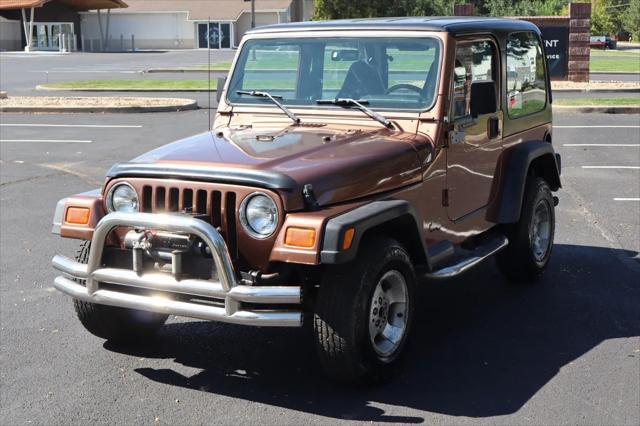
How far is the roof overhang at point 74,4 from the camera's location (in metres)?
62.8

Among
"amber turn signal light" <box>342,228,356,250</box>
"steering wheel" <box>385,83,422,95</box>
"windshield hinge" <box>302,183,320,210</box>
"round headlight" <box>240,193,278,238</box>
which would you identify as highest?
"steering wheel" <box>385,83,422,95</box>

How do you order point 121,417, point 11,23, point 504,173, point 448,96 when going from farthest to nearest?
point 11,23, point 504,173, point 448,96, point 121,417

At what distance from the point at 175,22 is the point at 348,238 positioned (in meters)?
68.3

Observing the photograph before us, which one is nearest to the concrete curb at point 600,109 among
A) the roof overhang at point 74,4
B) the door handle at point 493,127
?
the door handle at point 493,127

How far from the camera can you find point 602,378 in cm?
518

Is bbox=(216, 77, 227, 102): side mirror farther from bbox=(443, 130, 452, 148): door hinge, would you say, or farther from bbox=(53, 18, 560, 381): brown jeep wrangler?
bbox=(443, 130, 452, 148): door hinge

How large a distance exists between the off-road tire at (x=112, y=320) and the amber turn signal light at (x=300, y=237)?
1.39m

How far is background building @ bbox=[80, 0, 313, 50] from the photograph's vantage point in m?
67.9

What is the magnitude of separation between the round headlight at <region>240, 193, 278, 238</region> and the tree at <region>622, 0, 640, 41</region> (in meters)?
75.6

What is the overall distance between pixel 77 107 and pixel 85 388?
16.5 m

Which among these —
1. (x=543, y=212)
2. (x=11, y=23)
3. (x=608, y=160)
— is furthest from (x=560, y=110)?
(x=11, y=23)

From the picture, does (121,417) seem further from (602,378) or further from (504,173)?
(504,173)

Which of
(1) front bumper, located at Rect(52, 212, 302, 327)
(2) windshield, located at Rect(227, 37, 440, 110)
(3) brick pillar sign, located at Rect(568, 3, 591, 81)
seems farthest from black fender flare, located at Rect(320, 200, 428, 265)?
(3) brick pillar sign, located at Rect(568, 3, 591, 81)

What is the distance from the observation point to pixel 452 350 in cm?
568
